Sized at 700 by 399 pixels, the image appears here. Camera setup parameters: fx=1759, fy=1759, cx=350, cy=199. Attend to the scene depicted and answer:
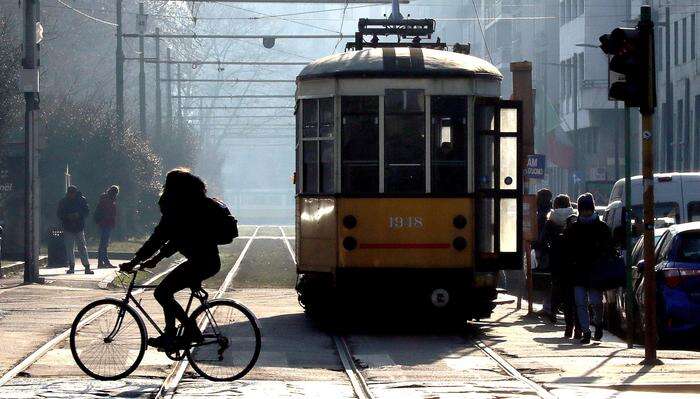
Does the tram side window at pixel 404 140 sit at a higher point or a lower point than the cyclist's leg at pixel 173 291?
higher

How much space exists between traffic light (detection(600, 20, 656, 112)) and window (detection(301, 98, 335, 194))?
4.59 m

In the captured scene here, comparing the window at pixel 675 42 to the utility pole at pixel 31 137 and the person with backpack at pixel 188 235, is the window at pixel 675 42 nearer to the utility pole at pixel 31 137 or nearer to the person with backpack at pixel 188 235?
the utility pole at pixel 31 137

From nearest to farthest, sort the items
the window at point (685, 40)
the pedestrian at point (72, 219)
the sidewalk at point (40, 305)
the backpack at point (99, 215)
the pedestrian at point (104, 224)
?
the sidewalk at point (40, 305)
the pedestrian at point (72, 219)
the pedestrian at point (104, 224)
the backpack at point (99, 215)
the window at point (685, 40)

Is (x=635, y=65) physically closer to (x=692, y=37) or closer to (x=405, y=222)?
(x=405, y=222)

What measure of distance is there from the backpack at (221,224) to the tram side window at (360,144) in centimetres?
530

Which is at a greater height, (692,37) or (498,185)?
(692,37)

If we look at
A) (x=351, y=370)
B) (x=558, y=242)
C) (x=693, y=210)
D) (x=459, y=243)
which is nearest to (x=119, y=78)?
(x=693, y=210)

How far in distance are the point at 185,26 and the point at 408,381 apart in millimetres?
84654

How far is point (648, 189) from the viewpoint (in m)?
14.5

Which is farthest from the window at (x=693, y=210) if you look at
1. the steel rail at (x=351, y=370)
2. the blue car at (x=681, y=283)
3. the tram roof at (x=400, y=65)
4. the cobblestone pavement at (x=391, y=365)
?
the steel rail at (x=351, y=370)

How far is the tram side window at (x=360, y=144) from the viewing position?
726 inches

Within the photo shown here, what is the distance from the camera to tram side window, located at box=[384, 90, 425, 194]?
1842 centimetres

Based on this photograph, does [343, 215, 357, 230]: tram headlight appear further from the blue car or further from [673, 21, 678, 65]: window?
[673, 21, 678, 65]: window

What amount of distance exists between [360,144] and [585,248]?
271 cm
